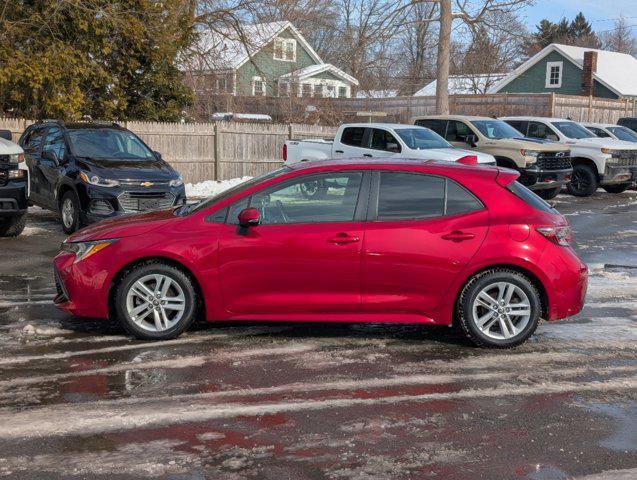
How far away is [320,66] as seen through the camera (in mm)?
49938

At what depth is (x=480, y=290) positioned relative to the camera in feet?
21.3

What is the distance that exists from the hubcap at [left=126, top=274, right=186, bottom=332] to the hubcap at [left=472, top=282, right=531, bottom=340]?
8.15 feet

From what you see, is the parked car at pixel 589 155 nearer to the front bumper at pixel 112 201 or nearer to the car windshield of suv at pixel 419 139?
the car windshield of suv at pixel 419 139

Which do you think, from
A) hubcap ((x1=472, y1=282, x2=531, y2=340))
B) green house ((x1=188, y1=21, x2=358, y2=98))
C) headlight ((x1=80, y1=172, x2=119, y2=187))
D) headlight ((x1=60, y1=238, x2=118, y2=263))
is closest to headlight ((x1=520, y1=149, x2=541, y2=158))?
headlight ((x1=80, y1=172, x2=119, y2=187))

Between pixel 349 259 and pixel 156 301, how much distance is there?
5.50 ft

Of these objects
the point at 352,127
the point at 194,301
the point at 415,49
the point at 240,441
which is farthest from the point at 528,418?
the point at 415,49

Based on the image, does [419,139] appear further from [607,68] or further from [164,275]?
[607,68]

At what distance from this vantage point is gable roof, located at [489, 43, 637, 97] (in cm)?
4706

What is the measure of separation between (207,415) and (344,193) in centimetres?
243

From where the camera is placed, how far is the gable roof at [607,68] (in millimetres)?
47062

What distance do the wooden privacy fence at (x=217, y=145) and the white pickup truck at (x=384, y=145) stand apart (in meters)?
4.61

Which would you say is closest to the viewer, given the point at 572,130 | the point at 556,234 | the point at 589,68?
the point at 556,234

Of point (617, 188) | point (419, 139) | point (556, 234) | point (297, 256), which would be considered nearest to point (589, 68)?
point (617, 188)

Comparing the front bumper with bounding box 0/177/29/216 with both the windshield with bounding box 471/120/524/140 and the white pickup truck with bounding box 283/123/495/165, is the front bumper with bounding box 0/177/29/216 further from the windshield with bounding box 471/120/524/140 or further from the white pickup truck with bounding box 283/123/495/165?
the windshield with bounding box 471/120/524/140
